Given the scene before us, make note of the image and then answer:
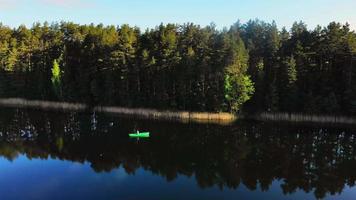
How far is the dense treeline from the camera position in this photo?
77.5m

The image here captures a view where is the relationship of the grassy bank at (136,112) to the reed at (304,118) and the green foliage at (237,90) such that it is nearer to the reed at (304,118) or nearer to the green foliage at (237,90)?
the green foliage at (237,90)

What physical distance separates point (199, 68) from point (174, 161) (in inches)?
1269

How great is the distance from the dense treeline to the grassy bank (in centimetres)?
140

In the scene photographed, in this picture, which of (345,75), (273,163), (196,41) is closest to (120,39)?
(196,41)

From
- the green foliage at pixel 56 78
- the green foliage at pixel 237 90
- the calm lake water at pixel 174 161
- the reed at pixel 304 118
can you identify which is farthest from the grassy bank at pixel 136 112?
the reed at pixel 304 118

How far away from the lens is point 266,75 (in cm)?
8325

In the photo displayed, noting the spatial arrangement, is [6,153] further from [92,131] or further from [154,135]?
[154,135]

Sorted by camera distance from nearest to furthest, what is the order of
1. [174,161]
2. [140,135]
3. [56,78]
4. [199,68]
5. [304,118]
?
[174,161] < [140,135] < [304,118] < [199,68] < [56,78]

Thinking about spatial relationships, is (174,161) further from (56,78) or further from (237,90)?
(56,78)

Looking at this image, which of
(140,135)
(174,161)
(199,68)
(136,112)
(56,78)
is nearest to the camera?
(174,161)

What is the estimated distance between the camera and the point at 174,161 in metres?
52.6

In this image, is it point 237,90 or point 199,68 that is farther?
point 199,68

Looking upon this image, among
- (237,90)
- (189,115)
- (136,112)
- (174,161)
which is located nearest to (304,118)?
(237,90)

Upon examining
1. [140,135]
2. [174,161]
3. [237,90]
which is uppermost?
[237,90]
